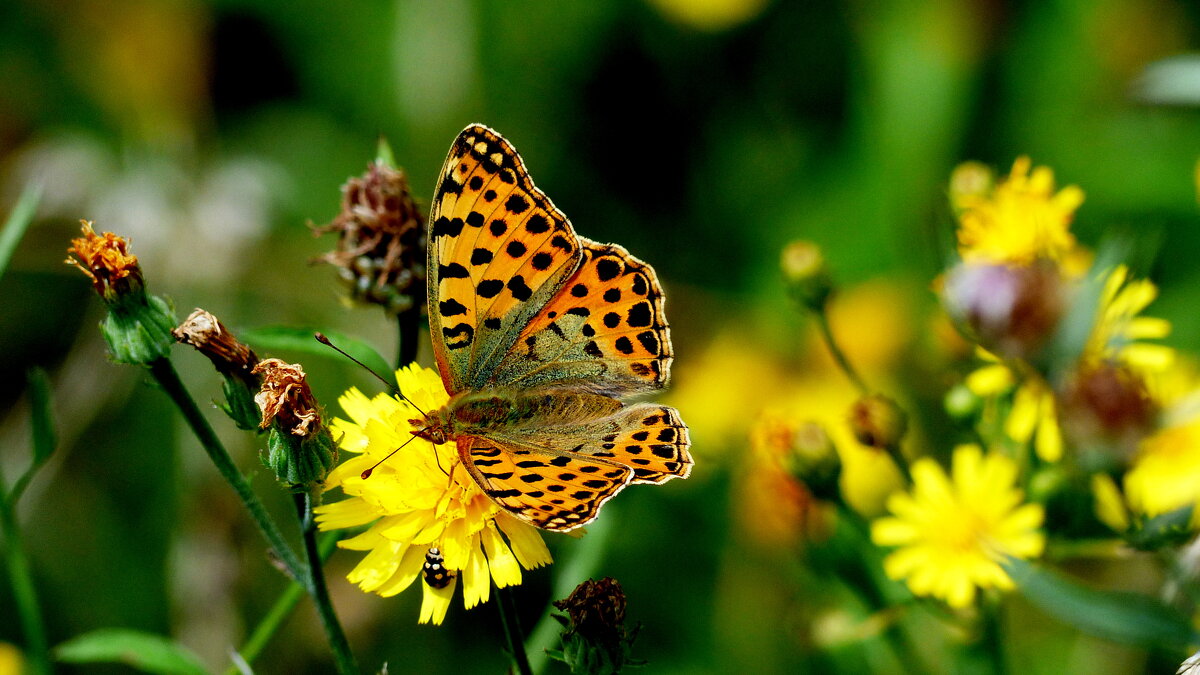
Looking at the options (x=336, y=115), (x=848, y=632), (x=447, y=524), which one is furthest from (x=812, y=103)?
A: (x=447, y=524)

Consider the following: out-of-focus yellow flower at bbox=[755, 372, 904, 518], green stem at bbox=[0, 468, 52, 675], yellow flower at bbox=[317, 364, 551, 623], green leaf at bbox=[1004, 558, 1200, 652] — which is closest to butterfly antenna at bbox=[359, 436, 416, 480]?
yellow flower at bbox=[317, 364, 551, 623]

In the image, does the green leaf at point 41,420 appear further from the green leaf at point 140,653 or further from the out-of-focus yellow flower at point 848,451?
the out-of-focus yellow flower at point 848,451

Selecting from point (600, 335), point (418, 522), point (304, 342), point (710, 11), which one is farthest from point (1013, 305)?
point (710, 11)

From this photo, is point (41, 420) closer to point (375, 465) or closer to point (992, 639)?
point (375, 465)

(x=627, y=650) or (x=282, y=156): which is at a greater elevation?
(x=282, y=156)

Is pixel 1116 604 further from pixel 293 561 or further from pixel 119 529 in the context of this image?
pixel 119 529

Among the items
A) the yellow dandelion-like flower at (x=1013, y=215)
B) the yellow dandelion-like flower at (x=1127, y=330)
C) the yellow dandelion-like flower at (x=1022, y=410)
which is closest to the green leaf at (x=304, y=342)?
the yellow dandelion-like flower at (x=1022, y=410)
